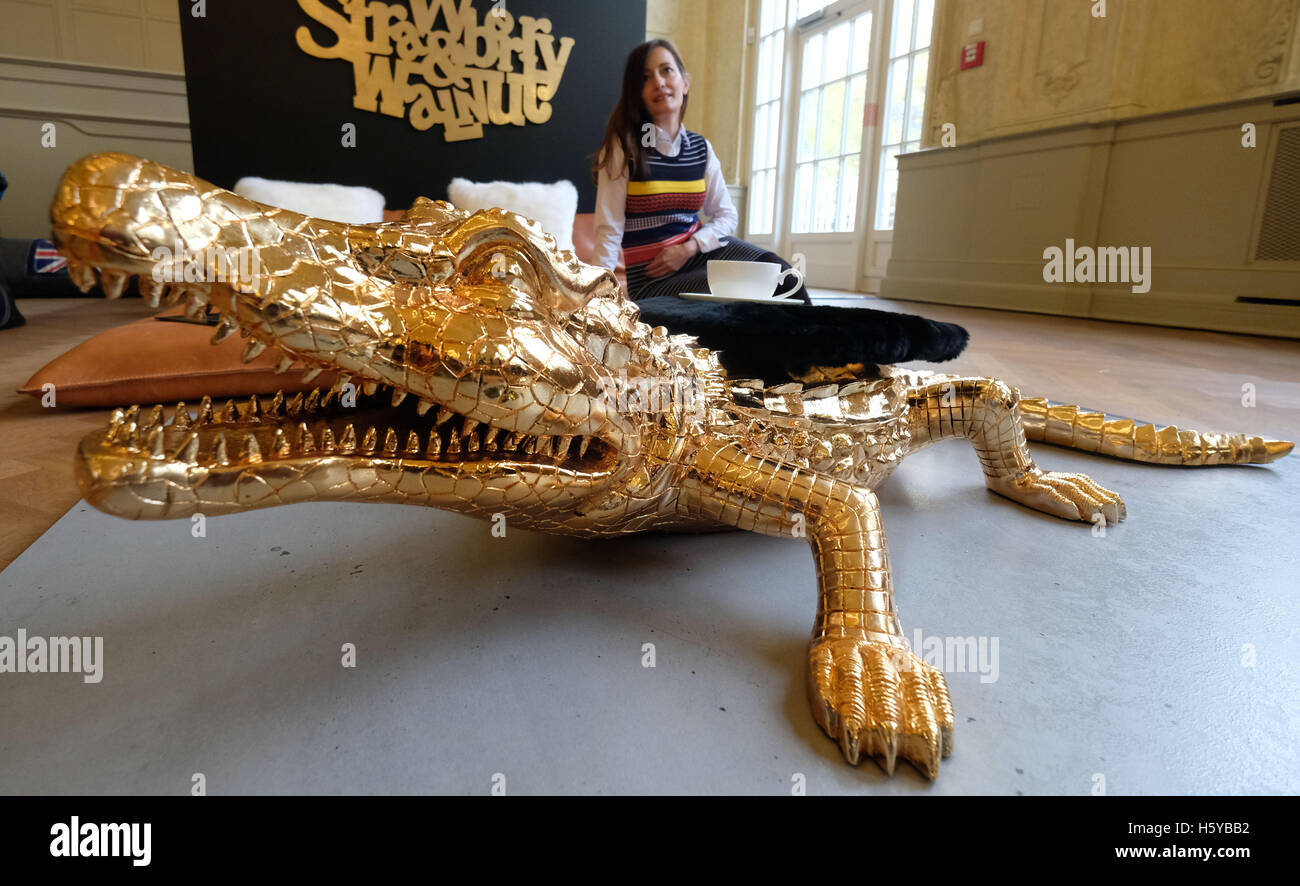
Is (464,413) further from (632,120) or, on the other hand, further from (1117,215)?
(1117,215)

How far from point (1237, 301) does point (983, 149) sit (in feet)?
10.0

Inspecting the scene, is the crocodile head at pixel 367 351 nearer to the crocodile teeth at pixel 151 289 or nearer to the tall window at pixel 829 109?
the crocodile teeth at pixel 151 289

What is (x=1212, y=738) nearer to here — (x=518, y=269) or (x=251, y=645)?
(x=518, y=269)

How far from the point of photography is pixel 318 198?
4277 millimetres

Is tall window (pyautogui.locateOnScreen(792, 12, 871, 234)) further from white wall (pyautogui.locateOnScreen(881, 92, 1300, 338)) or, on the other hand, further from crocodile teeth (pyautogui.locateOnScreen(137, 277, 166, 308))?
crocodile teeth (pyautogui.locateOnScreen(137, 277, 166, 308))

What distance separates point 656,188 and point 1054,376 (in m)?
2.40

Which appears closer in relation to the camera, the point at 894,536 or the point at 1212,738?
the point at 1212,738

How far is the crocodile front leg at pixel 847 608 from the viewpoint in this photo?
0.92m

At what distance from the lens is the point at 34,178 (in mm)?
8117

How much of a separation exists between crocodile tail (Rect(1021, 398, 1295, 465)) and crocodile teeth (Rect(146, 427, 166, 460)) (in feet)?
8.35

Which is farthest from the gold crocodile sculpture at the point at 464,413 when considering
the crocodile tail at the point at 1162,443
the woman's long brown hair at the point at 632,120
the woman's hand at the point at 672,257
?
the woman's long brown hair at the point at 632,120
